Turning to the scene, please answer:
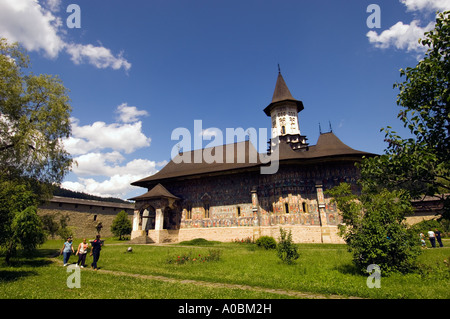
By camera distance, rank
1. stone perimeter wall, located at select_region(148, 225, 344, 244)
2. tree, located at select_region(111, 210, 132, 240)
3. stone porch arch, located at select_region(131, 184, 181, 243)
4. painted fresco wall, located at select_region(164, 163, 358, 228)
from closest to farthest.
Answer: stone perimeter wall, located at select_region(148, 225, 344, 244), painted fresco wall, located at select_region(164, 163, 358, 228), stone porch arch, located at select_region(131, 184, 181, 243), tree, located at select_region(111, 210, 132, 240)

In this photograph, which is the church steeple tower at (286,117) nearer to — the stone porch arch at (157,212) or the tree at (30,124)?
the stone porch arch at (157,212)

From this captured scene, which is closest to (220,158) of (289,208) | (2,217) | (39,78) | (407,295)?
(289,208)

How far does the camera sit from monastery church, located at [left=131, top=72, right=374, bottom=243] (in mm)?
19281

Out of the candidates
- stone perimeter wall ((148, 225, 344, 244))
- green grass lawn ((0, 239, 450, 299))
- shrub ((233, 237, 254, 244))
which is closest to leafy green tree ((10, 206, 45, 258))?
green grass lawn ((0, 239, 450, 299))

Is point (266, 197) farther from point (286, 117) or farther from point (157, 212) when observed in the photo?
point (286, 117)

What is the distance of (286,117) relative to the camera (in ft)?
88.8

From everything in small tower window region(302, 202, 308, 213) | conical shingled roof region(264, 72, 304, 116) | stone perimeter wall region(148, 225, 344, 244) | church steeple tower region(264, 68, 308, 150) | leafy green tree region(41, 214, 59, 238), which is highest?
conical shingled roof region(264, 72, 304, 116)

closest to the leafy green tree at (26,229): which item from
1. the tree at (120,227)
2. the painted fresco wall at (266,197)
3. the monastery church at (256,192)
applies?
the monastery church at (256,192)

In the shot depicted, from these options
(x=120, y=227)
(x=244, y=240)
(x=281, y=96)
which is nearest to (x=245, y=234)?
(x=244, y=240)

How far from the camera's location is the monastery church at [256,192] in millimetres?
19281

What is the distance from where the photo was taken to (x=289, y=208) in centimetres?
1964

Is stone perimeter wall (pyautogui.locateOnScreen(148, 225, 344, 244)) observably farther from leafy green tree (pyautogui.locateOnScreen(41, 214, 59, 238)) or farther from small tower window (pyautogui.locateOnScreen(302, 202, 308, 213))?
leafy green tree (pyautogui.locateOnScreen(41, 214, 59, 238))

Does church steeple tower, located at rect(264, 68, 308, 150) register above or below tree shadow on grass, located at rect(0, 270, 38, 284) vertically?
above

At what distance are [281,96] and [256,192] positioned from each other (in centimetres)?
1278
